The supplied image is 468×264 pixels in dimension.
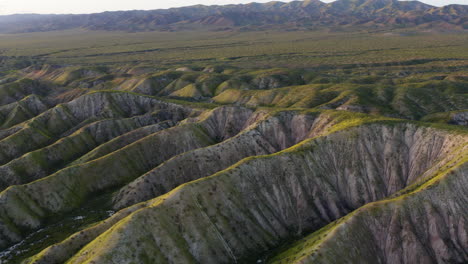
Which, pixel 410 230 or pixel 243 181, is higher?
pixel 243 181

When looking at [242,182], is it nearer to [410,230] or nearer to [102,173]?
[410,230]

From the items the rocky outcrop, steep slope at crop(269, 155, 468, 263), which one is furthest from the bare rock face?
the rocky outcrop

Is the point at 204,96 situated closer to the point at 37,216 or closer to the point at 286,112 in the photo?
the point at 286,112

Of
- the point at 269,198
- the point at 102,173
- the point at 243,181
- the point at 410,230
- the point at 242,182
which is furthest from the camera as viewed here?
the point at 102,173

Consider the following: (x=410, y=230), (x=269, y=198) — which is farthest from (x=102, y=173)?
(x=410, y=230)

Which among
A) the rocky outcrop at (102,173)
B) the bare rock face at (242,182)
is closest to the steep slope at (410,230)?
the bare rock face at (242,182)

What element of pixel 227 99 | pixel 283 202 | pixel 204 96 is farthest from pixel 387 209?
pixel 204 96

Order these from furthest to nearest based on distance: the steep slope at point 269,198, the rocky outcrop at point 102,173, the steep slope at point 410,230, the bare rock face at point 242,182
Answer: the rocky outcrop at point 102,173, the bare rock face at point 242,182, the steep slope at point 410,230, the steep slope at point 269,198

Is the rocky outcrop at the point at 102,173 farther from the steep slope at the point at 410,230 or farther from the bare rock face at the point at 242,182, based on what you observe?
the steep slope at the point at 410,230
